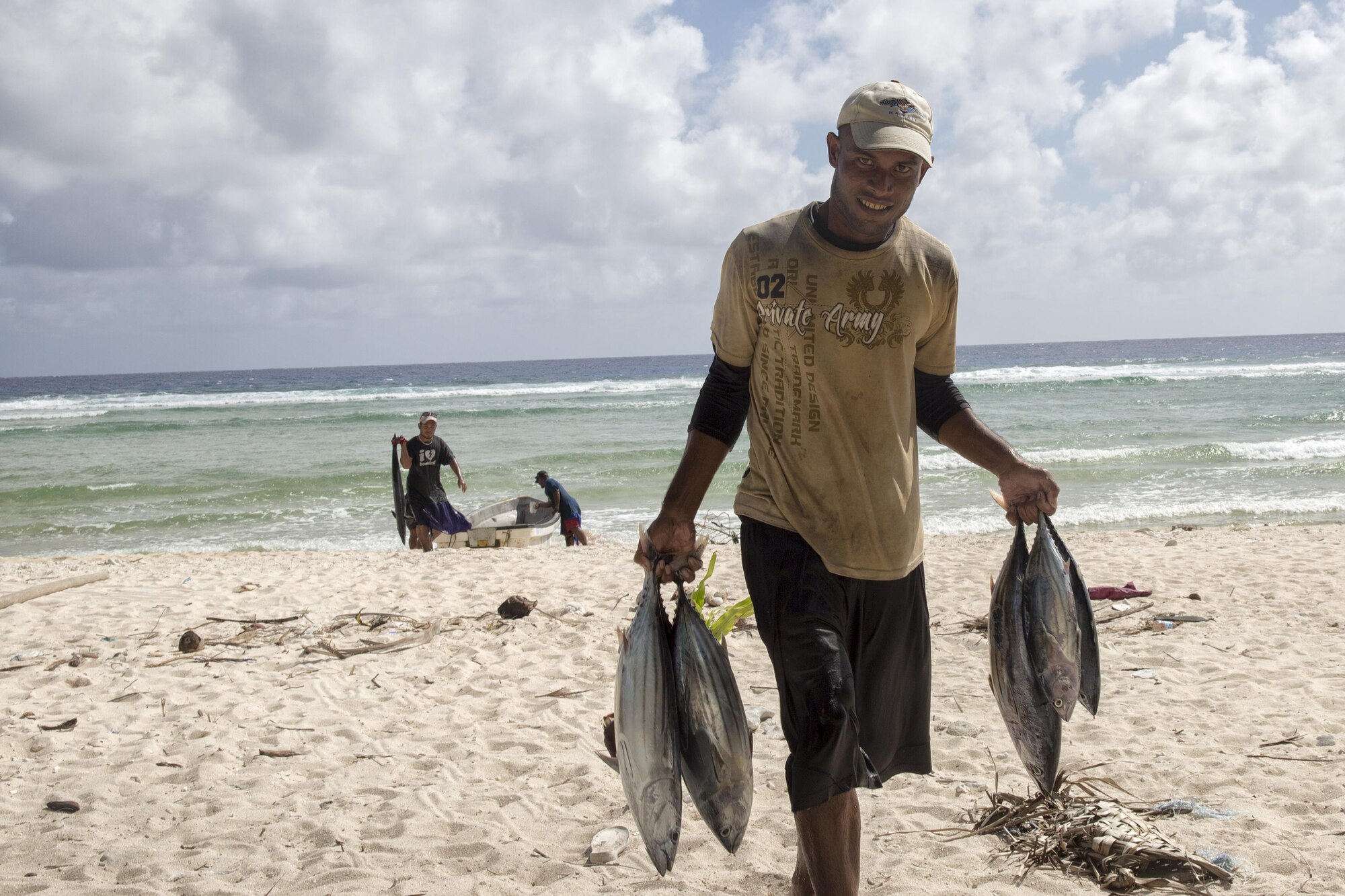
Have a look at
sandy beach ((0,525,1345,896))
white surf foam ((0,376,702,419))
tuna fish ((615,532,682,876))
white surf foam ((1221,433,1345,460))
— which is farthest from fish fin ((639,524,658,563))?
white surf foam ((0,376,702,419))

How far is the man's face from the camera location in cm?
212

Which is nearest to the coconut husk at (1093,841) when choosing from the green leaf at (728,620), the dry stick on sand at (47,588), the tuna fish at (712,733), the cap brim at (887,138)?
the green leaf at (728,620)

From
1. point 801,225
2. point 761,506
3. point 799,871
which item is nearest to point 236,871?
point 799,871

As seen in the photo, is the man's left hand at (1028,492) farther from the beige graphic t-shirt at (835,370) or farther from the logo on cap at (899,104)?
the logo on cap at (899,104)

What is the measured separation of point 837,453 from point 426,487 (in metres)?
9.54

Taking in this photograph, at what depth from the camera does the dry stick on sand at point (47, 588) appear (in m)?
7.23

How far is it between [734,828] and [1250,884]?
6.26 ft

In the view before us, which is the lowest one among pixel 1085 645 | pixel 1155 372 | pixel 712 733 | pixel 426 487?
pixel 426 487

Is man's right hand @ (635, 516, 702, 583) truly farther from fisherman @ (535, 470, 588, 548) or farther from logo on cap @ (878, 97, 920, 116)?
fisherman @ (535, 470, 588, 548)

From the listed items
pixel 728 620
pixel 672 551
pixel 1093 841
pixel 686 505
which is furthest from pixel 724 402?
pixel 1093 841

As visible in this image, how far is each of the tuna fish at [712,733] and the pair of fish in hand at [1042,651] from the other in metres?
0.64

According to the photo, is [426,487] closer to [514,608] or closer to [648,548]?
[514,608]

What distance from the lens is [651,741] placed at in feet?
6.46

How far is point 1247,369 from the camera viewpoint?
44188 mm
